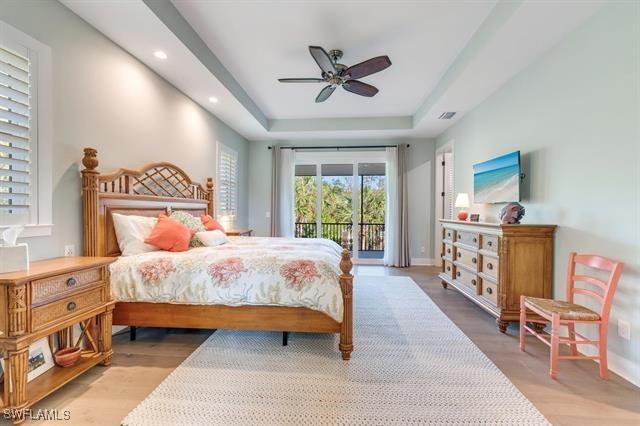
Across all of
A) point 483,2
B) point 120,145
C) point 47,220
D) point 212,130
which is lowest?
point 47,220

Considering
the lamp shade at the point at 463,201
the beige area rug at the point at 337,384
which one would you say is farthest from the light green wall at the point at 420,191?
the beige area rug at the point at 337,384

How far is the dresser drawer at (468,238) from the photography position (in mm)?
3496

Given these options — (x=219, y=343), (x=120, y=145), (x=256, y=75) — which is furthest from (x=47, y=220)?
(x=256, y=75)

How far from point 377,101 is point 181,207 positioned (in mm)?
3529

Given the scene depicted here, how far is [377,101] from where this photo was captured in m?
4.97

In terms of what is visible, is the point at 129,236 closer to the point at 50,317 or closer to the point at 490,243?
the point at 50,317

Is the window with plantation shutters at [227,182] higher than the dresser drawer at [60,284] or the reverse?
higher

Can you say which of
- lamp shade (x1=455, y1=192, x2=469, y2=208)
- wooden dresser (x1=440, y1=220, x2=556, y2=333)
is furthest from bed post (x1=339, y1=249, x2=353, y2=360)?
lamp shade (x1=455, y1=192, x2=469, y2=208)

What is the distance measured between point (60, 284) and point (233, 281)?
42.7 inches

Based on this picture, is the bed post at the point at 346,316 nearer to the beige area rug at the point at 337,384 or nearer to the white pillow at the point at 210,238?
the beige area rug at the point at 337,384

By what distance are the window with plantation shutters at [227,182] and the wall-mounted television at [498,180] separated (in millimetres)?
4150

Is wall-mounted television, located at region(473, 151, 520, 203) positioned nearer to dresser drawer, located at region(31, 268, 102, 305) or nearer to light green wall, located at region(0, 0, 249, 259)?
dresser drawer, located at region(31, 268, 102, 305)

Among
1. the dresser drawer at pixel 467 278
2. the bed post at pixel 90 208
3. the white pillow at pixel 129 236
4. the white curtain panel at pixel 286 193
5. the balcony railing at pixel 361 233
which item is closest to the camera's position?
the bed post at pixel 90 208

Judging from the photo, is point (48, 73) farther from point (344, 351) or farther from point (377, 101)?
point (377, 101)
